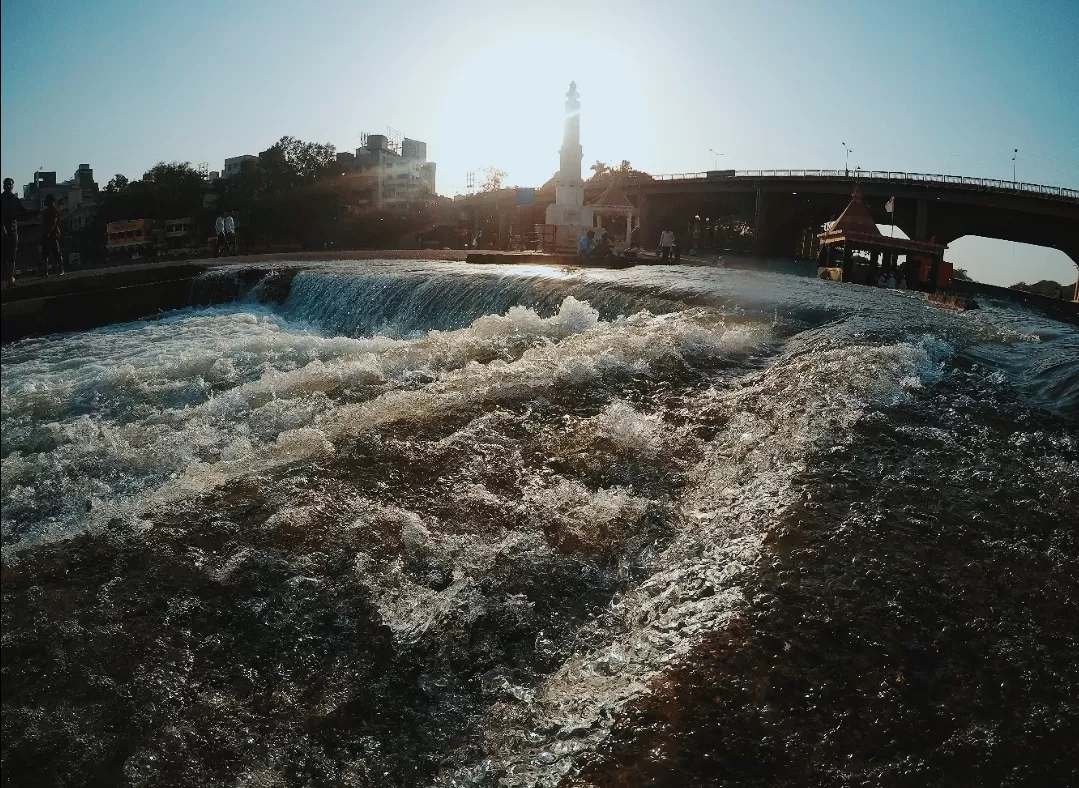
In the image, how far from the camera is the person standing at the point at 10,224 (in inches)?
Result: 45.5

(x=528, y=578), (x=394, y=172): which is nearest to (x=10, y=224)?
(x=528, y=578)

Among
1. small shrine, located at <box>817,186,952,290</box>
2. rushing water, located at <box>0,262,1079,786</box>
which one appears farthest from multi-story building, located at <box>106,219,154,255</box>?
small shrine, located at <box>817,186,952,290</box>

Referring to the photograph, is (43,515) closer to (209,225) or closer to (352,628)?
(352,628)

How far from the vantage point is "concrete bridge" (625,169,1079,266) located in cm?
3412

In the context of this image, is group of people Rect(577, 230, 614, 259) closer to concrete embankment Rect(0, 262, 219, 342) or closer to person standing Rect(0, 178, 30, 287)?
concrete embankment Rect(0, 262, 219, 342)

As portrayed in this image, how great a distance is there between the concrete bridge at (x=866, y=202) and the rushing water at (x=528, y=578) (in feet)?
114

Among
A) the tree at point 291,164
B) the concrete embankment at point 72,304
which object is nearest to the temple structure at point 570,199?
the concrete embankment at point 72,304

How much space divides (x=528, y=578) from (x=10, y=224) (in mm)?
2145

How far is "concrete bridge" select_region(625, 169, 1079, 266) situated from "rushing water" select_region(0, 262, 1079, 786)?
34810 millimetres

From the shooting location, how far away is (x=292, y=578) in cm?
274

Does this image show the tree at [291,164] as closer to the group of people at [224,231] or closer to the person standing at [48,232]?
the group of people at [224,231]

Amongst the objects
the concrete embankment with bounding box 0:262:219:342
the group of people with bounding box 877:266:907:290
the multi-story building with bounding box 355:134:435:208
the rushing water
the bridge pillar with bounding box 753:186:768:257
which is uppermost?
the multi-story building with bounding box 355:134:435:208

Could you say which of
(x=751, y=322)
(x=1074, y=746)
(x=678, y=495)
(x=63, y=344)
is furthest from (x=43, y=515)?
(x=751, y=322)

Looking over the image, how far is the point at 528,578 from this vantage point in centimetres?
297
